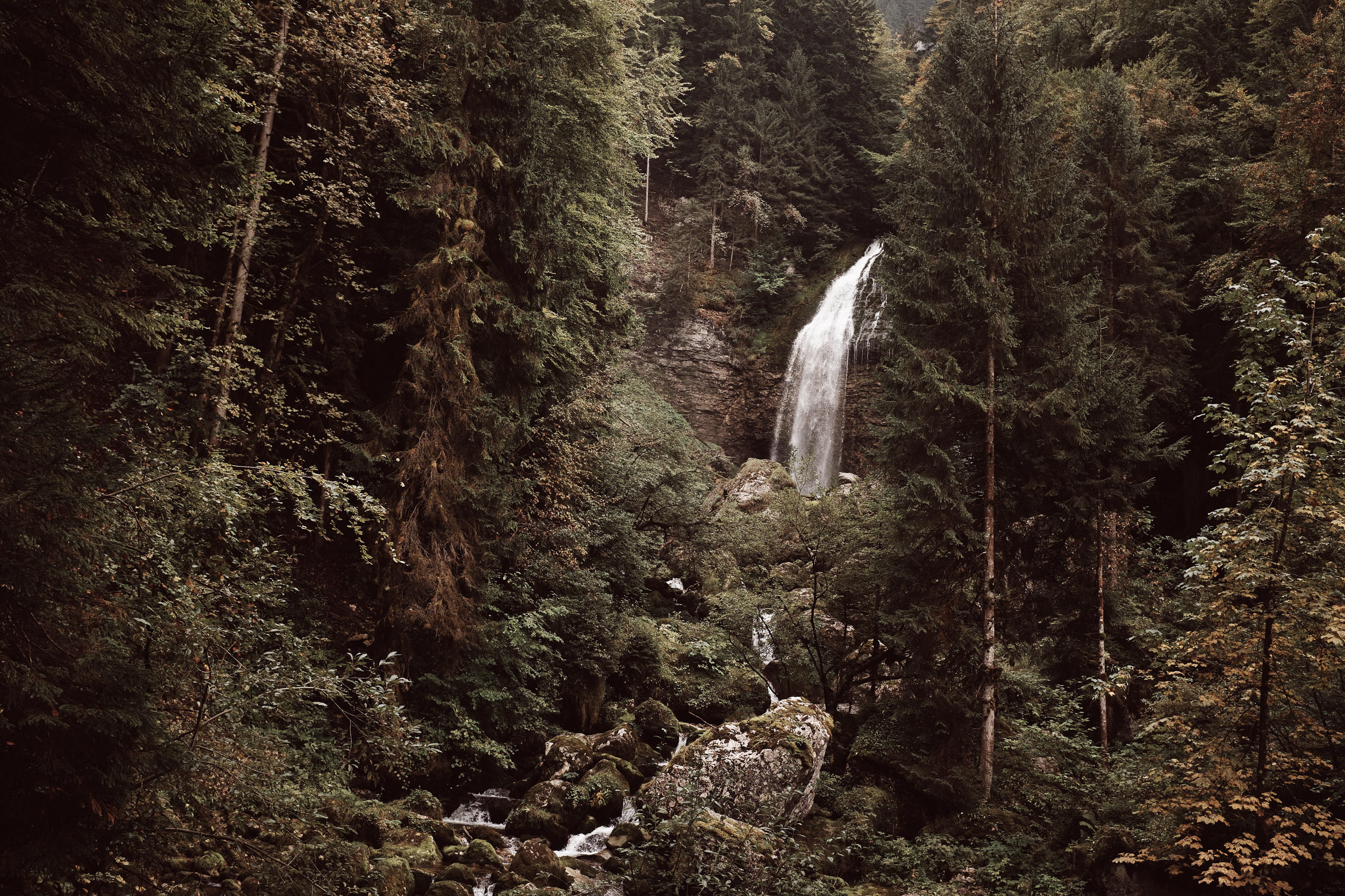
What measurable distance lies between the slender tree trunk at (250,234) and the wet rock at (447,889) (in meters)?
5.30

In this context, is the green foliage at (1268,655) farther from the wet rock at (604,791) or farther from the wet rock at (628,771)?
the wet rock at (628,771)

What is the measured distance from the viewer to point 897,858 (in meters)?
9.57

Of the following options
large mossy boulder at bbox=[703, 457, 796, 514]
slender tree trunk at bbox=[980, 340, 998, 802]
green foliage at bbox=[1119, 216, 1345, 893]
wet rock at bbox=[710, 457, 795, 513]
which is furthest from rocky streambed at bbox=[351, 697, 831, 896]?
wet rock at bbox=[710, 457, 795, 513]

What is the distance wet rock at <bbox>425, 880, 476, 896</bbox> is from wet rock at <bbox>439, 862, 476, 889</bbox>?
196mm

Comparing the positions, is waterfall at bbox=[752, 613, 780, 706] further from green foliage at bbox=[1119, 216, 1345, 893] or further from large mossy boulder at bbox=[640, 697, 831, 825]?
green foliage at bbox=[1119, 216, 1345, 893]

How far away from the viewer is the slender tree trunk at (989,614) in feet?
36.9

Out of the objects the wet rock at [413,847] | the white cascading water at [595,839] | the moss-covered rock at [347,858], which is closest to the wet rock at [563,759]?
the white cascading water at [595,839]

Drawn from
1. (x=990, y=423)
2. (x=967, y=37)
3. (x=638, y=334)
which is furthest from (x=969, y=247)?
(x=638, y=334)

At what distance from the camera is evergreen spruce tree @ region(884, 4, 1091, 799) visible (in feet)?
40.1

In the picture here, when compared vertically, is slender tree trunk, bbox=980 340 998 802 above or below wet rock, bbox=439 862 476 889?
above

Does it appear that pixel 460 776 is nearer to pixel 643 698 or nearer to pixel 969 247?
pixel 643 698

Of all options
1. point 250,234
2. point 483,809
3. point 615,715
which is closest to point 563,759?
point 483,809

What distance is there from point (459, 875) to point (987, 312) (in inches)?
450

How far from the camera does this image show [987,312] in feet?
40.7
